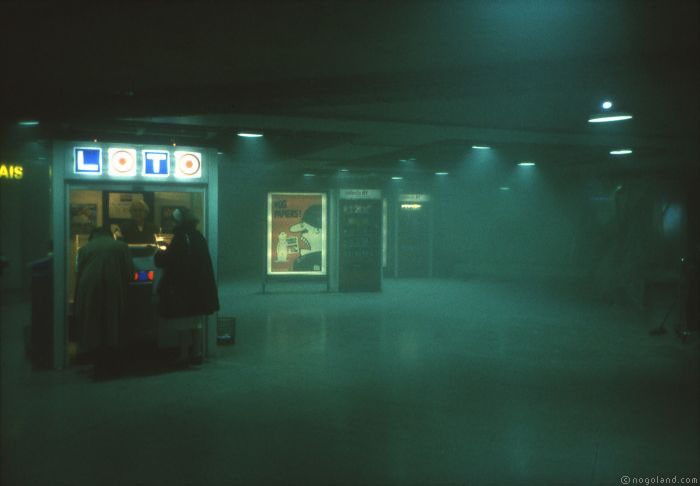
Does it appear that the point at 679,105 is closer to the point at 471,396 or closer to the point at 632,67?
the point at 632,67

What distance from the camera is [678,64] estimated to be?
5.93 meters

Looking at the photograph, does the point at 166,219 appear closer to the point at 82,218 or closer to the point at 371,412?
the point at 82,218

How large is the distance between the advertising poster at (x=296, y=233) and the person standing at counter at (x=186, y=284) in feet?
25.9

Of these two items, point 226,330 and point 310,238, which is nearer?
point 226,330

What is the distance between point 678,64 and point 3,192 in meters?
6.46

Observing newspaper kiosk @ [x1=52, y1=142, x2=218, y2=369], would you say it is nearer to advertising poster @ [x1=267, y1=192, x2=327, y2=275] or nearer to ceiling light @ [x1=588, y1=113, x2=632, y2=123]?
ceiling light @ [x1=588, y1=113, x2=632, y2=123]

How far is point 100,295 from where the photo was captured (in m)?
6.89

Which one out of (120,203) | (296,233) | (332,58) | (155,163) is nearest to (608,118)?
(332,58)

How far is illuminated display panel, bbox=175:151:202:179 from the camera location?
25.1ft

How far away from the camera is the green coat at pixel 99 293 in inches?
268

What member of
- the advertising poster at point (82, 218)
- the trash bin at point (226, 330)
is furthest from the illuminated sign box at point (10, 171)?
the trash bin at point (226, 330)

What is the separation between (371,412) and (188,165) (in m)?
4.33

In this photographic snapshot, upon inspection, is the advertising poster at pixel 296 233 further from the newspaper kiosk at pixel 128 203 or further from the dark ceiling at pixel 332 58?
the newspaper kiosk at pixel 128 203

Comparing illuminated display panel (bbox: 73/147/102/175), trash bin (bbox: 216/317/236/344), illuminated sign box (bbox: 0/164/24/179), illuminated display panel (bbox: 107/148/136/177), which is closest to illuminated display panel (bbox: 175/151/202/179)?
illuminated display panel (bbox: 107/148/136/177)
